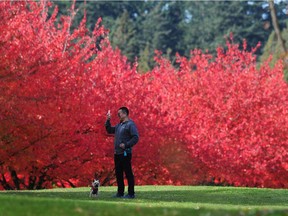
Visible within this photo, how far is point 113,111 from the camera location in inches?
995

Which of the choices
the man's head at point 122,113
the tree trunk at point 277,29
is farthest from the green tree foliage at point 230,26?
the tree trunk at point 277,29

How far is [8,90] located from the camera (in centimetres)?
1834

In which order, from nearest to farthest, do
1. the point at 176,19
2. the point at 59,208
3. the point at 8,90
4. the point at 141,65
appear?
the point at 59,208 < the point at 8,90 < the point at 141,65 < the point at 176,19

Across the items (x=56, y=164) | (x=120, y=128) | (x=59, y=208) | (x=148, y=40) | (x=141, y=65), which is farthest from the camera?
(x=148, y=40)

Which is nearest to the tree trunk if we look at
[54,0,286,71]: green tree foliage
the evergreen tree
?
the evergreen tree

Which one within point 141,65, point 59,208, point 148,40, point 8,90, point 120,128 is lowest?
point 59,208

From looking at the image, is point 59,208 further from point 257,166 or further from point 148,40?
point 148,40

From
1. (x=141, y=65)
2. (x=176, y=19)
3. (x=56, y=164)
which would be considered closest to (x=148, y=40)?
(x=176, y=19)

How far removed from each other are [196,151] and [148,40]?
66.9m

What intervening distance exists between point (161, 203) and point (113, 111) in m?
9.53

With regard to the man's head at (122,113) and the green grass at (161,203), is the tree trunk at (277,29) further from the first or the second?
the man's head at (122,113)

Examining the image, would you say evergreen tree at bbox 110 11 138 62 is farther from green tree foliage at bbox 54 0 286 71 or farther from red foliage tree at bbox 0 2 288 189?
red foliage tree at bbox 0 2 288 189

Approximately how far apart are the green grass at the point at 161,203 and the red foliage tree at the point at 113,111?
2.60 meters

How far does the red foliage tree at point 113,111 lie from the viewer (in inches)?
771
